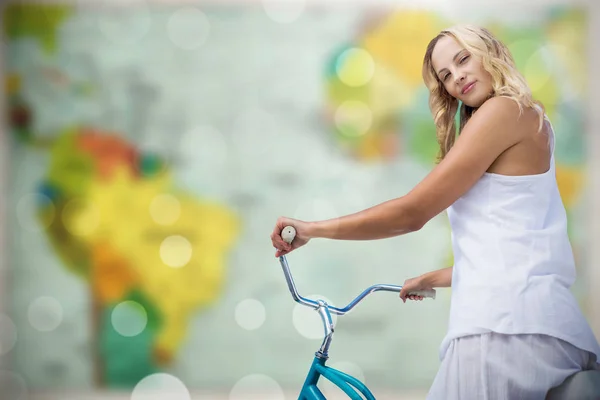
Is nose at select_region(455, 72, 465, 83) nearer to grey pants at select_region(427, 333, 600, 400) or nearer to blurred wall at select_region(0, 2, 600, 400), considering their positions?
grey pants at select_region(427, 333, 600, 400)

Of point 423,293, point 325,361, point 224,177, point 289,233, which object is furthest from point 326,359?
point 224,177

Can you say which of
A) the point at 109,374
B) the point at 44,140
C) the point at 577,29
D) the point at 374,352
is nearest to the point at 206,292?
the point at 109,374

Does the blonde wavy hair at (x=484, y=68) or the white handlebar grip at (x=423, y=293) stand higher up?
the blonde wavy hair at (x=484, y=68)

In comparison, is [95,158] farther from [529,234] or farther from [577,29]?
[529,234]

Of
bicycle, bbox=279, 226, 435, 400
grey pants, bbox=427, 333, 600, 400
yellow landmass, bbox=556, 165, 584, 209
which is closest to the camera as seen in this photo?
grey pants, bbox=427, 333, 600, 400

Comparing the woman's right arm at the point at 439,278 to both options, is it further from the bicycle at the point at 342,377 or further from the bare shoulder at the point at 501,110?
the bare shoulder at the point at 501,110

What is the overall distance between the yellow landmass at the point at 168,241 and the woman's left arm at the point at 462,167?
2630 millimetres

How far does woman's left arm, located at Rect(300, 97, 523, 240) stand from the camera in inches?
38.4

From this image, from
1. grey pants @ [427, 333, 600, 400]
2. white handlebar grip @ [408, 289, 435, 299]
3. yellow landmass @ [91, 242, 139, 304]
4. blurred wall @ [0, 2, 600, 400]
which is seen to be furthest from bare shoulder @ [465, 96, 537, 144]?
yellow landmass @ [91, 242, 139, 304]

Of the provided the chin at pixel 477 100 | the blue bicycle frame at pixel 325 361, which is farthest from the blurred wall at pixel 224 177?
the chin at pixel 477 100

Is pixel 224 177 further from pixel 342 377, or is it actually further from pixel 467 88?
pixel 467 88

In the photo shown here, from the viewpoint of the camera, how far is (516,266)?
0.96 meters

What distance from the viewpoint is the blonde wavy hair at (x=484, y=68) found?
1.01 meters

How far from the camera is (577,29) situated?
11.7ft
